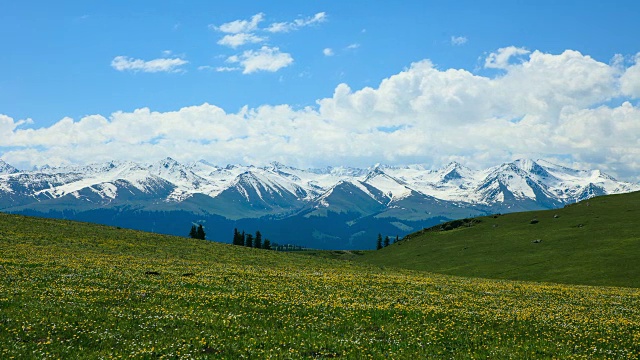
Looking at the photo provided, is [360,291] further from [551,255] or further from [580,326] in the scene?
[551,255]

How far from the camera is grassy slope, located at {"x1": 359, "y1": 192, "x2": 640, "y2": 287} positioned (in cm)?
8500

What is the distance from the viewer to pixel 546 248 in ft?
358

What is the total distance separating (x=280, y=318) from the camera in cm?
2494

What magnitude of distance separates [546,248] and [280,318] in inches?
3988

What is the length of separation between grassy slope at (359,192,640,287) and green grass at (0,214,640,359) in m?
47.6

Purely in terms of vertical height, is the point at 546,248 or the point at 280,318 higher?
the point at 546,248

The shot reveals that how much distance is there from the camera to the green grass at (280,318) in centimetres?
1914

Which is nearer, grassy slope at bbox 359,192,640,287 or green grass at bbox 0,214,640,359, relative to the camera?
green grass at bbox 0,214,640,359

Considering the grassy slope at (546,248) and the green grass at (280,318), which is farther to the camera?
the grassy slope at (546,248)

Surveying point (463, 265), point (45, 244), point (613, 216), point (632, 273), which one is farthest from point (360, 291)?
point (613, 216)

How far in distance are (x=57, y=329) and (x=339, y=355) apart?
12547mm

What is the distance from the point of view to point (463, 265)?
4240 inches

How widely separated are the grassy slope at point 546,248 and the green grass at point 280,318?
156ft

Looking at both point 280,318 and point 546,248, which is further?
point 546,248
